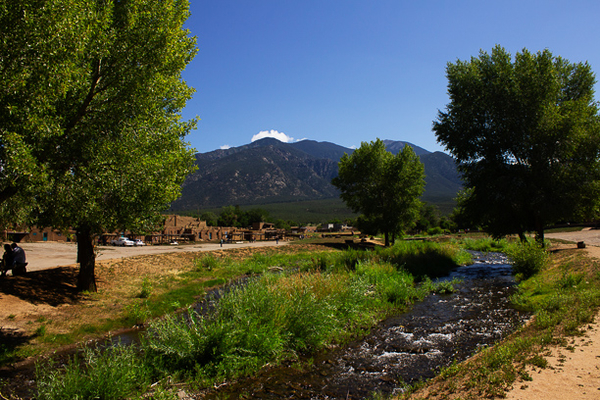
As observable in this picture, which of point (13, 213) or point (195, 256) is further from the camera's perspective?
point (195, 256)

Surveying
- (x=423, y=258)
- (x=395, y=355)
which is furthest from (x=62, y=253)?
(x=395, y=355)

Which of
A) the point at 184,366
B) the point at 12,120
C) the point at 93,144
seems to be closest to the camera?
the point at 184,366

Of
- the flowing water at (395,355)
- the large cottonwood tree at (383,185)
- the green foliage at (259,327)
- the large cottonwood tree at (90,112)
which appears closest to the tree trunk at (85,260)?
the large cottonwood tree at (90,112)

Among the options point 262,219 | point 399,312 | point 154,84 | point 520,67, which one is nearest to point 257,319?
point 399,312

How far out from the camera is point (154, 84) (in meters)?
12.1

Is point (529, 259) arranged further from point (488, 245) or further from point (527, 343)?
point (488, 245)

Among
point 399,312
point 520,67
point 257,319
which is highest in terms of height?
point 520,67

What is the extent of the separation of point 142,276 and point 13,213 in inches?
254

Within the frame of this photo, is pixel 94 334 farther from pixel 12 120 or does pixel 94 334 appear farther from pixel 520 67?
pixel 520 67

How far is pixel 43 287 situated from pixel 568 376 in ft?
54.2

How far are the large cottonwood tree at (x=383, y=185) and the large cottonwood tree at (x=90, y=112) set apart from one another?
34401 mm

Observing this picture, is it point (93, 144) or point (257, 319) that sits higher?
point (93, 144)

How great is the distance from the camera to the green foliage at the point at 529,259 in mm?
18188

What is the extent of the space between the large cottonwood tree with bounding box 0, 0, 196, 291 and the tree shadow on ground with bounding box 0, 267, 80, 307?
83 centimetres
